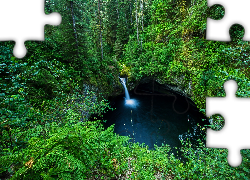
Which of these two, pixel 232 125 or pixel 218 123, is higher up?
pixel 232 125

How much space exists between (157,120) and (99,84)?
6083 millimetres

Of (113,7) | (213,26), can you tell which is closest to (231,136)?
(213,26)

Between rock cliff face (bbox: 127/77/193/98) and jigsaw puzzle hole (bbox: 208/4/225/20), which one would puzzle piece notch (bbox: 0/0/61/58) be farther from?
rock cliff face (bbox: 127/77/193/98)

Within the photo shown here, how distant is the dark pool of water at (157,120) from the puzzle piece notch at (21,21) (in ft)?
26.8

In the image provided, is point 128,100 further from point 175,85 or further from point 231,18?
point 231,18

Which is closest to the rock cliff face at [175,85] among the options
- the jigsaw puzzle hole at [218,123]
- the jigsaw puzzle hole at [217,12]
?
the jigsaw puzzle hole at [217,12]

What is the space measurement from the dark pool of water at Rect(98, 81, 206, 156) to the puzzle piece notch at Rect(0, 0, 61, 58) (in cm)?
816

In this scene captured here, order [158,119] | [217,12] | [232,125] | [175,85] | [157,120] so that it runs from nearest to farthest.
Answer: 1. [232,125]
2. [217,12]
3. [157,120]
4. [158,119]
5. [175,85]

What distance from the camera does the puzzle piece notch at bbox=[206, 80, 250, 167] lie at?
200 cm

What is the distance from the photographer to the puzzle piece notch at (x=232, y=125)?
1995mm

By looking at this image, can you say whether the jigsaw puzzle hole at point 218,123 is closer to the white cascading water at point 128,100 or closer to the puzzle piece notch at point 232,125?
the puzzle piece notch at point 232,125

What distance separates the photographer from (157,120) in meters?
10.5

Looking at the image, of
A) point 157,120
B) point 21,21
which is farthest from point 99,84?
point 21,21

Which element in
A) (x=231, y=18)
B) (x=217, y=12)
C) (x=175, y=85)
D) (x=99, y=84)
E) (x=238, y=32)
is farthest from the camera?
(x=175, y=85)
